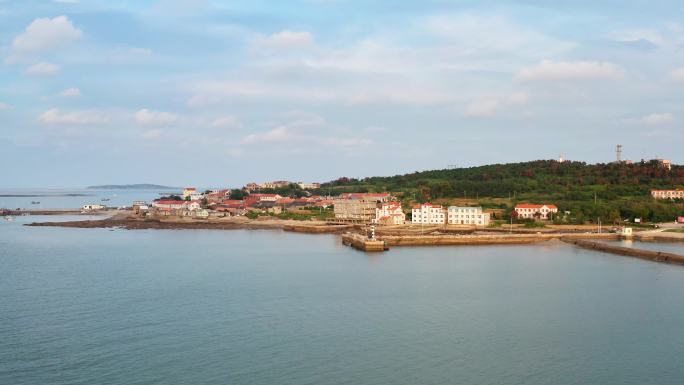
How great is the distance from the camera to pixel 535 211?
42656mm

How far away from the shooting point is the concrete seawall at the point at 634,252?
84.0 ft

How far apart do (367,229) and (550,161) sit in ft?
103

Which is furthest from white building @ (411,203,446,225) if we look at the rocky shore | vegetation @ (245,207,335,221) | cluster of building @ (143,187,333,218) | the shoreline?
cluster of building @ (143,187,333,218)

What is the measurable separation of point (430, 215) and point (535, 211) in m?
6.96

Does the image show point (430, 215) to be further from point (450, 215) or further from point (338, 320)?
point (338, 320)

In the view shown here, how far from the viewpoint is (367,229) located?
132ft

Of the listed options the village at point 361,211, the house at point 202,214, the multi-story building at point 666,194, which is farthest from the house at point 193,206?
the multi-story building at point 666,194

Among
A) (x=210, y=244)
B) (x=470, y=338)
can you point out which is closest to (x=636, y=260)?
(x=470, y=338)

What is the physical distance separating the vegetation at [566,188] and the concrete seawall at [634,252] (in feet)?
28.6

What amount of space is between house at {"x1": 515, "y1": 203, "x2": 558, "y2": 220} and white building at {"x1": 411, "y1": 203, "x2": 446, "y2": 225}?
16.5 ft

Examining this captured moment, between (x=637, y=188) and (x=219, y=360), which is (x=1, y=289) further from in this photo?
(x=637, y=188)

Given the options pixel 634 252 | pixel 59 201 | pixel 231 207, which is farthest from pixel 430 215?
pixel 59 201

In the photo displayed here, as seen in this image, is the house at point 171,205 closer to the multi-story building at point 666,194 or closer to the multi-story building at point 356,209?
the multi-story building at point 356,209

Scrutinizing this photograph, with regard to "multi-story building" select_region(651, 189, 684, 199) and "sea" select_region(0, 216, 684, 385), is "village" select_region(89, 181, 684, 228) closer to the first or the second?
"multi-story building" select_region(651, 189, 684, 199)
